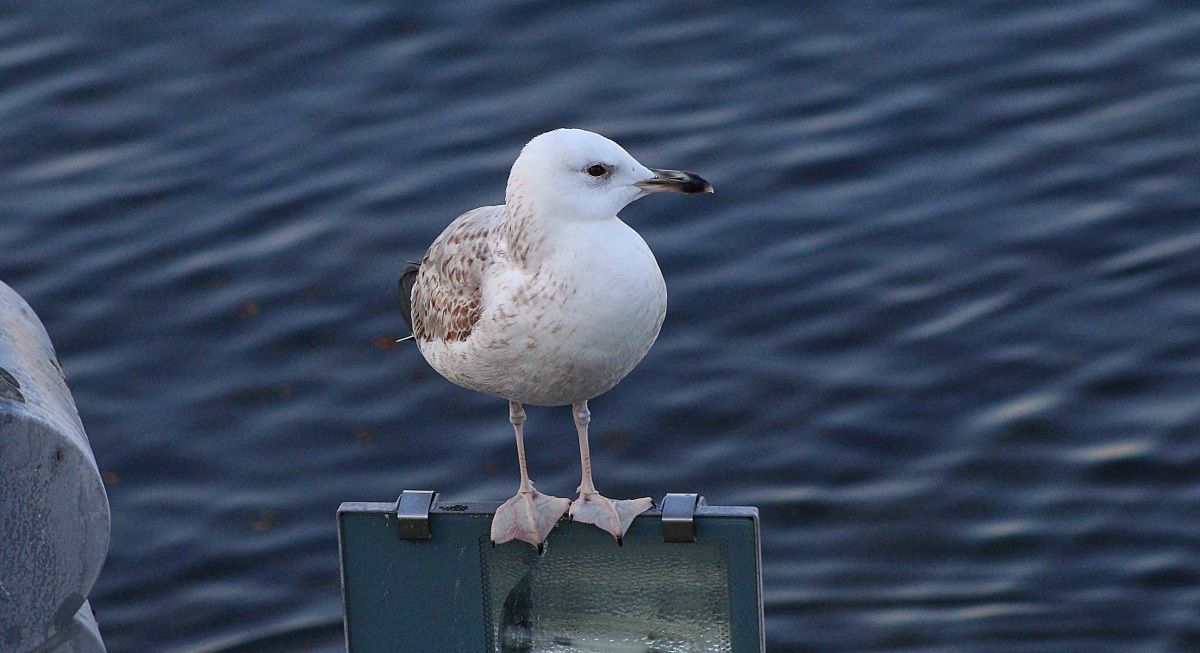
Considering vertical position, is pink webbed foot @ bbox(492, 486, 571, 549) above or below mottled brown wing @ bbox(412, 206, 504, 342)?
below

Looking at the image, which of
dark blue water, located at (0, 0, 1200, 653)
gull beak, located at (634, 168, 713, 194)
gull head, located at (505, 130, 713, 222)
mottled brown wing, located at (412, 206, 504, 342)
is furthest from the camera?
dark blue water, located at (0, 0, 1200, 653)

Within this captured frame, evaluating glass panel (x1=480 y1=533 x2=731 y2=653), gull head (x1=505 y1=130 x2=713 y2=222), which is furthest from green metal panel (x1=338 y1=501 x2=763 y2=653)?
gull head (x1=505 y1=130 x2=713 y2=222)

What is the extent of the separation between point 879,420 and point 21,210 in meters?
8.46

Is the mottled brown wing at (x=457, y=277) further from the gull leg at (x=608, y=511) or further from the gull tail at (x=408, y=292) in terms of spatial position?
the gull leg at (x=608, y=511)

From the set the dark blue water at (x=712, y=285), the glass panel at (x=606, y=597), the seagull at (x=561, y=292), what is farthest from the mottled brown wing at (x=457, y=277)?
the dark blue water at (x=712, y=285)

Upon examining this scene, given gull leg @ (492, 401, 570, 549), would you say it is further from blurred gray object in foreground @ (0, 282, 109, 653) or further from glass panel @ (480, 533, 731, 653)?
blurred gray object in foreground @ (0, 282, 109, 653)

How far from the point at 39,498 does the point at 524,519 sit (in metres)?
1.66

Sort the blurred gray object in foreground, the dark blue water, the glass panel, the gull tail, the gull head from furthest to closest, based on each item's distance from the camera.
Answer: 1. the dark blue water
2. the gull tail
3. the glass panel
4. the gull head
5. the blurred gray object in foreground

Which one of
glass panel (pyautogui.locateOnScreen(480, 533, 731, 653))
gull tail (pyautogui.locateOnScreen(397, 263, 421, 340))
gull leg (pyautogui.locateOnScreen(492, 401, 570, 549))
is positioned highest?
gull tail (pyautogui.locateOnScreen(397, 263, 421, 340))

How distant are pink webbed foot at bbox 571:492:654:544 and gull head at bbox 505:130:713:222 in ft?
3.40

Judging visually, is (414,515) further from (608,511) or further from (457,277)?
(457,277)

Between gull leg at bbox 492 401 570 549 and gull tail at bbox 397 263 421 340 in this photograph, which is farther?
gull tail at bbox 397 263 421 340

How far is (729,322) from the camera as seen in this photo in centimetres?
1468

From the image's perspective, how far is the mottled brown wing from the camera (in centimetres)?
675
